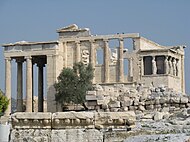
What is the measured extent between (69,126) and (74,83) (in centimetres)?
4250

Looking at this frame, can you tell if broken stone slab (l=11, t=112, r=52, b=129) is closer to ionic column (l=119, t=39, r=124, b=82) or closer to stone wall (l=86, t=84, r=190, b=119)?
stone wall (l=86, t=84, r=190, b=119)

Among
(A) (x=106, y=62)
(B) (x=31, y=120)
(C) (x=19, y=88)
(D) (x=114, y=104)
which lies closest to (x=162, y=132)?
(B) (x=31, y=120)

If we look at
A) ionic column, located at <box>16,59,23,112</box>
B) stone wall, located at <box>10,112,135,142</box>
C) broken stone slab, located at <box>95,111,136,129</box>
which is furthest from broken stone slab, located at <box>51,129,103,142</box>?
ionic column, located at <box>16,59,23,112</box>

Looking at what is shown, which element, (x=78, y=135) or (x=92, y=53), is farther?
(x=92, y=53)

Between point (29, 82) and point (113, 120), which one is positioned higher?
point (29, 82)

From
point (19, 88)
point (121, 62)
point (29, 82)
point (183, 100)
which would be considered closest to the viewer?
point (183, 100)

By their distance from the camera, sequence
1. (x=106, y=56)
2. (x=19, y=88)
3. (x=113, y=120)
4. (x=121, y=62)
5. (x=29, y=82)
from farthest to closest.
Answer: (x=19, y=88)
(x=29, y=82)
(x=106, y=56)
(x=121, y=62)
(x=113, y=120)

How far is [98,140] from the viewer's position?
9.54 meters

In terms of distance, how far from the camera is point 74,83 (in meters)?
52.2

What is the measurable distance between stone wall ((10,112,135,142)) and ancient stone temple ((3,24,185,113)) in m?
45.5

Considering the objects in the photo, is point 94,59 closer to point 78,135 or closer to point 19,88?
point 19,88

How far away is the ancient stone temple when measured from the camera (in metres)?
56.2

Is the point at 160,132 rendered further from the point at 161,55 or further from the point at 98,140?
the point at 161,55

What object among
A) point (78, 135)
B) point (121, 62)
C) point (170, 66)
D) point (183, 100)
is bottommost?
point (78, 135)
